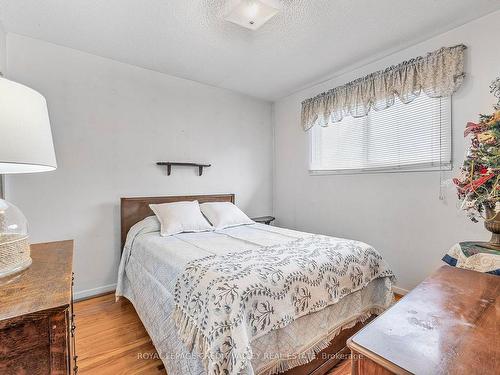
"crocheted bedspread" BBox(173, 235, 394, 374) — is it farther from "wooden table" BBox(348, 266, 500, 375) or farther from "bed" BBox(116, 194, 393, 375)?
"wooden table" BBox(348, 266, 500, 375)

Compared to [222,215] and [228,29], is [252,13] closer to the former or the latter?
[228,29]

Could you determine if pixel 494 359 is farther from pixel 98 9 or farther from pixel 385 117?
pixel 98 9

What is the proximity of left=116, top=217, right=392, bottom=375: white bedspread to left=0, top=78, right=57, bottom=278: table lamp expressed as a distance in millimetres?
833

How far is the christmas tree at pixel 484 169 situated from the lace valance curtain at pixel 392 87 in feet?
3.65

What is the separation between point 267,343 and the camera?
51.3 inches

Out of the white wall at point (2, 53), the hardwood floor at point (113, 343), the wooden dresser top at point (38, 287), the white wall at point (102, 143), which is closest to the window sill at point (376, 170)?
the white wall at point (102, 143)

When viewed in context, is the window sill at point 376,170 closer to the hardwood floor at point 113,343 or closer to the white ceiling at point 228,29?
the white ceiling at point 228,29

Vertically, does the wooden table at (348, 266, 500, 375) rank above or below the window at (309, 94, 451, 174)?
below

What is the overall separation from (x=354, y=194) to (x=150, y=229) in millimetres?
2333

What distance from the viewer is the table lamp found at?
76 cm

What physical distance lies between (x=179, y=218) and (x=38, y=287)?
179 cm

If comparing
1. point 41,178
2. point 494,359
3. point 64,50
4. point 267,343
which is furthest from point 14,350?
point 64,50

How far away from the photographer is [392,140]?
266 cm

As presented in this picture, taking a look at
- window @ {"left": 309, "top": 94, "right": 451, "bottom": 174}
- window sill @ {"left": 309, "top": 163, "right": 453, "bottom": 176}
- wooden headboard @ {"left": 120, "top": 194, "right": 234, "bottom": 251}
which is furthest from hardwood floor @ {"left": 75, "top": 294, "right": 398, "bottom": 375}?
window @ {"left": 309, "top": 94, "right": 451, "bottom": 174}
